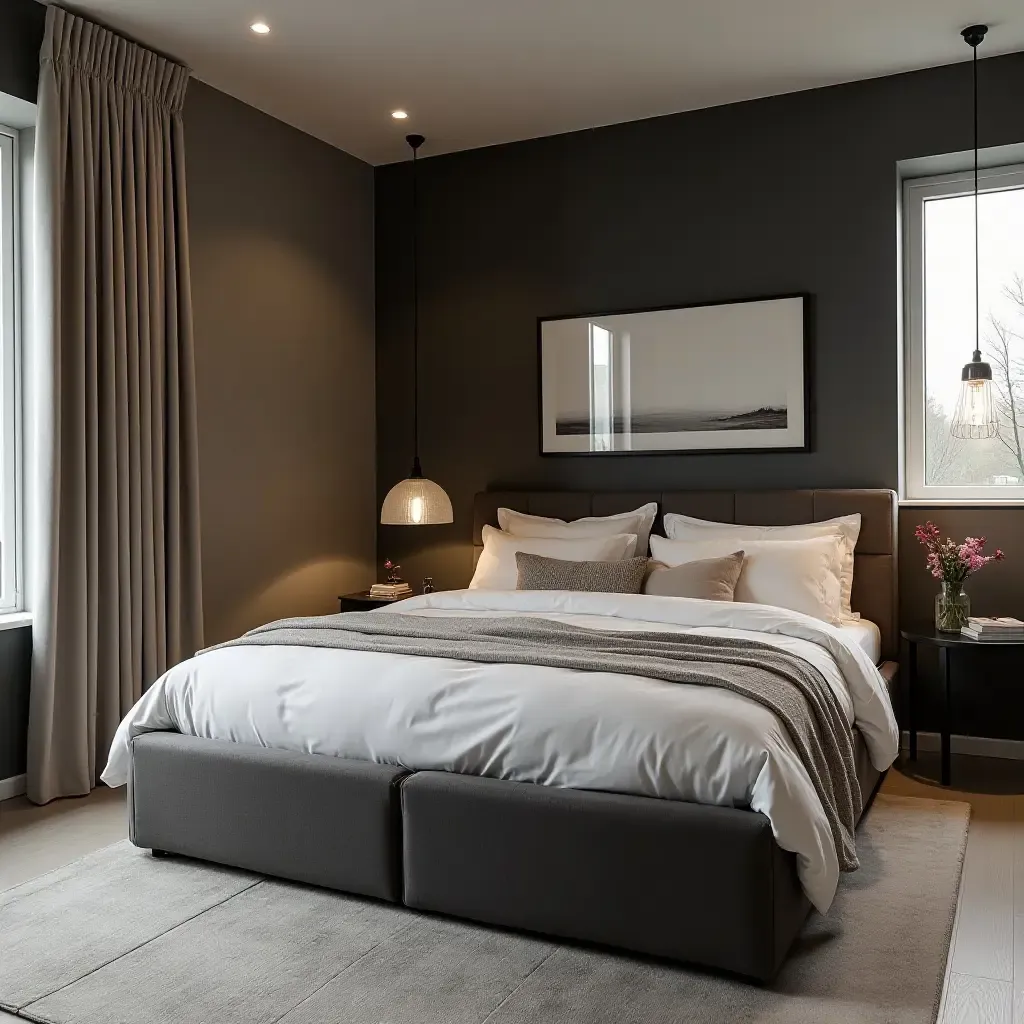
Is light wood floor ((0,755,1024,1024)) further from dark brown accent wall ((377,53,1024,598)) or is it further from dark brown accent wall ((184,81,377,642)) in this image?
dark brown accent wall ((184,81,377,642))

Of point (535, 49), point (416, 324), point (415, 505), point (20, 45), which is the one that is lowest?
point (415, 505)

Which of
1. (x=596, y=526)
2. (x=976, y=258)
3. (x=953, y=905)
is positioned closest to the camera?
(x=953, y=905)

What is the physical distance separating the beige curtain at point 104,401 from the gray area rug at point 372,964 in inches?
38.8

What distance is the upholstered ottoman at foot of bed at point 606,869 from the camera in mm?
2234

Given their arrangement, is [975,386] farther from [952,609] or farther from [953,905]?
[953,905]

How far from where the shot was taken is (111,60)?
3.83 m

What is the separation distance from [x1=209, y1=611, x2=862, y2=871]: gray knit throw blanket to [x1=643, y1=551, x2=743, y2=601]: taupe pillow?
71cm

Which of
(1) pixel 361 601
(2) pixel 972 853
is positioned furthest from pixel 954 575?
(1) pixel 361 601

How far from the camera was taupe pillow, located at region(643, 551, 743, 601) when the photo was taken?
3854 millimetres

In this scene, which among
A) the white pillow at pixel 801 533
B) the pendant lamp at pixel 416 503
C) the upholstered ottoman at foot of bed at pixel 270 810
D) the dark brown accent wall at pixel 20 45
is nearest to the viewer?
the upholstered ottoman at foot of bed at pixel 270 810

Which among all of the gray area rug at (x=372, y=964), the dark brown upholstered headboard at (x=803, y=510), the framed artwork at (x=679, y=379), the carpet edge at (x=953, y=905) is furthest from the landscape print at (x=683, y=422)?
the gray area rug at (x=372, y=964)

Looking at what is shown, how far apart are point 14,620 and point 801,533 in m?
→ 3.06

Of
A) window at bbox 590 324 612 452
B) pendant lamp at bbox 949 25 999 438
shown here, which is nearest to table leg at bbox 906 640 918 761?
pendant lamp at bbox 949 25 999 438

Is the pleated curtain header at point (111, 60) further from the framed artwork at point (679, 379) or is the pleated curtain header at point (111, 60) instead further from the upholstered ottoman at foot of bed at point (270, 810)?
the upholstered ottoman at foot of bed at point (270, 810)
